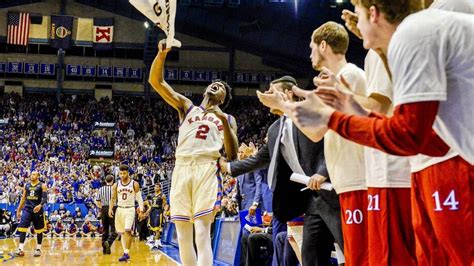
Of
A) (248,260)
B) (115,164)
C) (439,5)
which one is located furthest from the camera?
(115,164)

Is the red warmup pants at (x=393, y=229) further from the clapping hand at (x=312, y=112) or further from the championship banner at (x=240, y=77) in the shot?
the championship banner at (x=240, y=77)

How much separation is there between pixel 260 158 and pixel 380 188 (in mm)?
2019

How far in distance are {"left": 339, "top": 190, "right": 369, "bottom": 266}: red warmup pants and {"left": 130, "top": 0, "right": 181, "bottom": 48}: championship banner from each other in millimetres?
2524

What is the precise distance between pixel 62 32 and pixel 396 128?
2951cm

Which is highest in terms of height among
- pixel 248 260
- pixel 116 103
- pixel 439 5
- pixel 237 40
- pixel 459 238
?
pixel 237 40

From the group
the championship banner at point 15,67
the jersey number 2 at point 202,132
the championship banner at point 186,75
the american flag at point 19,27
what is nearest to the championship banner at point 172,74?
the championship banner at point 186,75

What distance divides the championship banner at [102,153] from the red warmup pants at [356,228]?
2694 centimetres

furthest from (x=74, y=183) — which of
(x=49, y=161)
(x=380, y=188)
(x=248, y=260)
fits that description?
(x=380, y=188)

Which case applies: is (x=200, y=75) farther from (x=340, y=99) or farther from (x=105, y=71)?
(x=340, y=99)

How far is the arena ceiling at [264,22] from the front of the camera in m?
24.6

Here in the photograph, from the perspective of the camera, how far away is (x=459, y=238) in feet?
6.39

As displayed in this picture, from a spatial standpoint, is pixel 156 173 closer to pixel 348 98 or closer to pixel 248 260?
pixel 248 260

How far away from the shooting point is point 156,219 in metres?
Result: 16.2

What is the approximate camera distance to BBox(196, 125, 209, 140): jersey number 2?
5.56 meters
